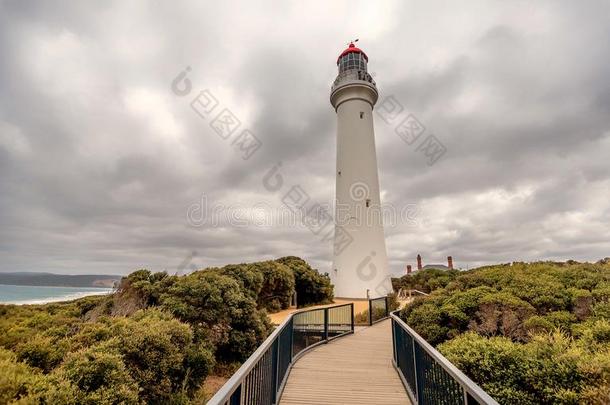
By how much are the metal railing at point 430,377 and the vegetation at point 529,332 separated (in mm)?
736

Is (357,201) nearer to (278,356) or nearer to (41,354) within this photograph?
(278,356)

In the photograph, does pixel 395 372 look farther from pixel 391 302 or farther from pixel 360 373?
pixel 391 302

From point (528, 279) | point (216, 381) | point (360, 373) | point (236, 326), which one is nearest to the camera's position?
point (360, 373)

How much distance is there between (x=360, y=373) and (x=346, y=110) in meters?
20.3

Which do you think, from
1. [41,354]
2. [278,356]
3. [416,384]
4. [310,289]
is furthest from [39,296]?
[416,384]

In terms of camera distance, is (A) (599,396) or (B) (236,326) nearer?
(A) (599,396)

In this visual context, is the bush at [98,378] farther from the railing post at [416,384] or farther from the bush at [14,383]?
the railing post at [416,384]

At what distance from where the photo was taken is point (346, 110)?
23.6m

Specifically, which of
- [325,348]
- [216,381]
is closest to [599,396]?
[325,348]

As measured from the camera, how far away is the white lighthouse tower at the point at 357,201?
2128 centimetres

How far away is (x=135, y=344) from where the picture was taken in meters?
5.55

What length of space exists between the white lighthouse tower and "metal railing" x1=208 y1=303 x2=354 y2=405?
995 cm

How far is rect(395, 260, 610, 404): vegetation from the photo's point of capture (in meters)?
4.09

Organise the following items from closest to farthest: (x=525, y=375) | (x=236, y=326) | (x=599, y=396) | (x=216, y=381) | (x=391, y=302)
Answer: (x=599, y=396), (x=525, y=375), (x=216, y=381), (x=236, y=326), (x=391, y=302)
